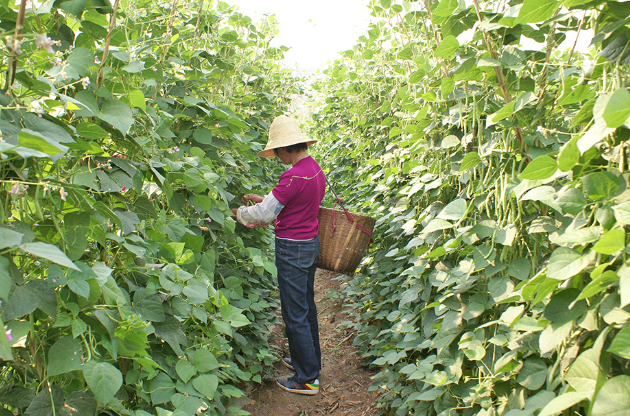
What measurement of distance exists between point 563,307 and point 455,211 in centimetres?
60

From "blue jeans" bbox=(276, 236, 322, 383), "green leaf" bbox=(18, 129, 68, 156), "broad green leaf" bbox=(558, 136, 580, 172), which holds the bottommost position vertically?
"blue jeans" bbox=(276, 236, 322, 383)

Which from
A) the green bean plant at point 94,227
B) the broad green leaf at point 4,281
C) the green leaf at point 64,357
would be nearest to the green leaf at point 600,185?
the green bean plant at point 94,227

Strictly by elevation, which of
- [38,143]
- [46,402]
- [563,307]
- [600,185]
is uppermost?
[38,143]

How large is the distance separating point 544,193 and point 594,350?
1.36ft

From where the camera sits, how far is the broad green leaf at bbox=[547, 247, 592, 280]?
0.95 m

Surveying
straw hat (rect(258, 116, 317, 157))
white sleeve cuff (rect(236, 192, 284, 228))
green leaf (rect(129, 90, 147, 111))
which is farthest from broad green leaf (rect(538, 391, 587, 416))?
straw hat (rect(258, 116, 317, 157))

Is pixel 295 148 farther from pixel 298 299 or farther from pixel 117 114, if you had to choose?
pixel 117 114

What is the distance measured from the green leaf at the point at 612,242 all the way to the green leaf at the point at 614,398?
263 millimetres

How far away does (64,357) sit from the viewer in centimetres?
99

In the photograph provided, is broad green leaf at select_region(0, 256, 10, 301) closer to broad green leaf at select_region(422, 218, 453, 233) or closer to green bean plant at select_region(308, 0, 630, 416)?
green bean plant at select_region(308, 0, 630, 416)

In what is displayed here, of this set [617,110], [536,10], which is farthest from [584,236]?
[536,10]

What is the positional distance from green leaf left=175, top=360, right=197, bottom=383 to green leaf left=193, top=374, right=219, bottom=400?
0.10ft

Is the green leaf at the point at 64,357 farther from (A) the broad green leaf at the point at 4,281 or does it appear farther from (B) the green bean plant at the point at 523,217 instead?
(B) the green bean plant at the point at 523,217

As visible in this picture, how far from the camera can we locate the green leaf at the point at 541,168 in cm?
105
